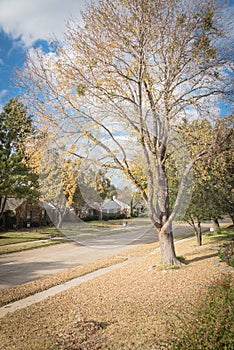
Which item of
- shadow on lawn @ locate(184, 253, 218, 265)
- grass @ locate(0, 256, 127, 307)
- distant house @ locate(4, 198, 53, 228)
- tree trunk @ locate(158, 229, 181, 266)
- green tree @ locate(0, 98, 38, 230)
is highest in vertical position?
green tree @ locate(0, 98, 38, 230)

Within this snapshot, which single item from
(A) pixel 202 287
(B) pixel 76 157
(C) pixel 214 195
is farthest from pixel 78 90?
(C) pixel 214 195

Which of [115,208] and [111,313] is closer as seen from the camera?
[111,313]

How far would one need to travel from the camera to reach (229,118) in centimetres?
907

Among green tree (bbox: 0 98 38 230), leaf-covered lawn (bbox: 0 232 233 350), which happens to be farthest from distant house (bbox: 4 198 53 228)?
leaf-covered lawn (bbox: 0 232 233 350)

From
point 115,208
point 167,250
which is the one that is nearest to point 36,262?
point 167,250

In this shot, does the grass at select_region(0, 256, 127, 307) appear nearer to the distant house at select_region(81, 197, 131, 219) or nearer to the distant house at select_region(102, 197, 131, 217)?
the distant house at select_region(102, 197, 131, 217)

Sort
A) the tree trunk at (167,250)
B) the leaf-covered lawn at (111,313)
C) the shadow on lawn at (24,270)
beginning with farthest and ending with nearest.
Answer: the tree trunk at (167,250) < the shadow on lawn at (24,270) < the leaf-covered lawn at (111,313)

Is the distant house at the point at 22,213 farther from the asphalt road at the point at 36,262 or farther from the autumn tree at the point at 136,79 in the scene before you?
the autumn tree at the point at 136,79

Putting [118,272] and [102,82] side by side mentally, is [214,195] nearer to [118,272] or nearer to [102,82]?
[118,272]

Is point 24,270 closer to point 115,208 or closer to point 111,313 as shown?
point 111,313

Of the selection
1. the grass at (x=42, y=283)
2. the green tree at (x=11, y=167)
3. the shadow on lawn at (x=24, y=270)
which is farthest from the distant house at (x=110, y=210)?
the grass at (x=42, y=283)

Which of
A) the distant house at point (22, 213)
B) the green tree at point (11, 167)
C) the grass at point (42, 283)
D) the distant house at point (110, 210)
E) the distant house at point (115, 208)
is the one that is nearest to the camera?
the grass at point (42, 283)

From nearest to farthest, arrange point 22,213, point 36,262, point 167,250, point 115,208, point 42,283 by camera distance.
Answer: point 42,283, point 167,250, point 36,262, point 22,213, point 115,208

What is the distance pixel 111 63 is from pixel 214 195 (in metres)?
8.42
